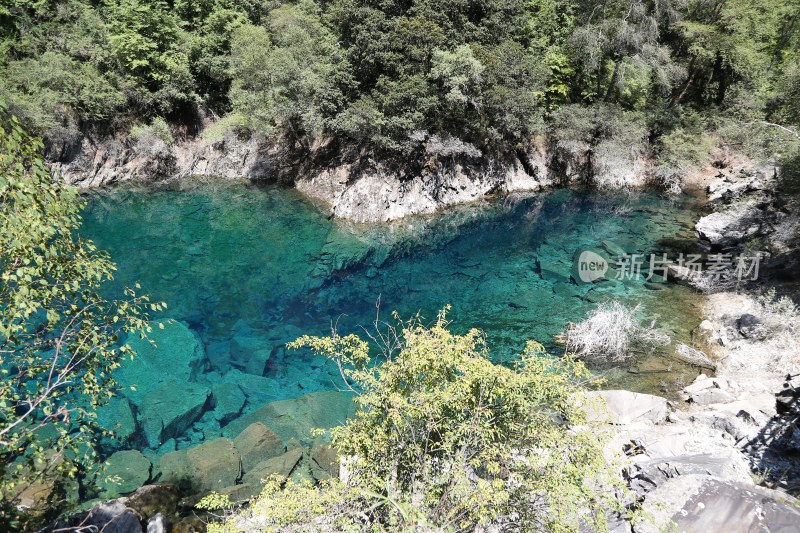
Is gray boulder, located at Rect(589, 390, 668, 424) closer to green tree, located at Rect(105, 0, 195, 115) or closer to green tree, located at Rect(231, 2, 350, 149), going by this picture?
green tree, located at Rect(231, 2, 350, 149)

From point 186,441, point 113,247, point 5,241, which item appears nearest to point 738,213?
point 186,441

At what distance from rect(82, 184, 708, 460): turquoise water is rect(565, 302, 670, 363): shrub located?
65 cm

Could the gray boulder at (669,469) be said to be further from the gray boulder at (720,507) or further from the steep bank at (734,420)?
the gray boulder at (720,507)

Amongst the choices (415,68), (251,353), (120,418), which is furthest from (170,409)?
(415,68)

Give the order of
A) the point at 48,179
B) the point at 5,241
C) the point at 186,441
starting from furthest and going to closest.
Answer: the point at 186,441 < the point at 48,179 < the point at 5,241

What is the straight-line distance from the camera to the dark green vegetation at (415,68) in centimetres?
2542

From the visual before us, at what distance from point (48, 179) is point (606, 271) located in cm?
1972

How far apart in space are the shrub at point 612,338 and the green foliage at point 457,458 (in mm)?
7870

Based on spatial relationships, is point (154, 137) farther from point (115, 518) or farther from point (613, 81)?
point (613, 81)

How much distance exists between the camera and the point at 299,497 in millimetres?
5902

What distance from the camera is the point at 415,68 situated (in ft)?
82.4

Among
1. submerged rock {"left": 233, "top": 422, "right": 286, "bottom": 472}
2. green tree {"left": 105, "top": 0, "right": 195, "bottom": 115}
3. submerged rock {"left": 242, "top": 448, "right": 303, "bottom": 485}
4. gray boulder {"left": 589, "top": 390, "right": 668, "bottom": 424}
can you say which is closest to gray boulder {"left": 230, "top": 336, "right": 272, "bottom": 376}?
submerged rock {"left": 233, "top": 422, "right": 286, "bottom": 472}

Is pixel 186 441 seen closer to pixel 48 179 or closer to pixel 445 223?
pixel 48 179

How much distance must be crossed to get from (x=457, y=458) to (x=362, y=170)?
23297 mm
